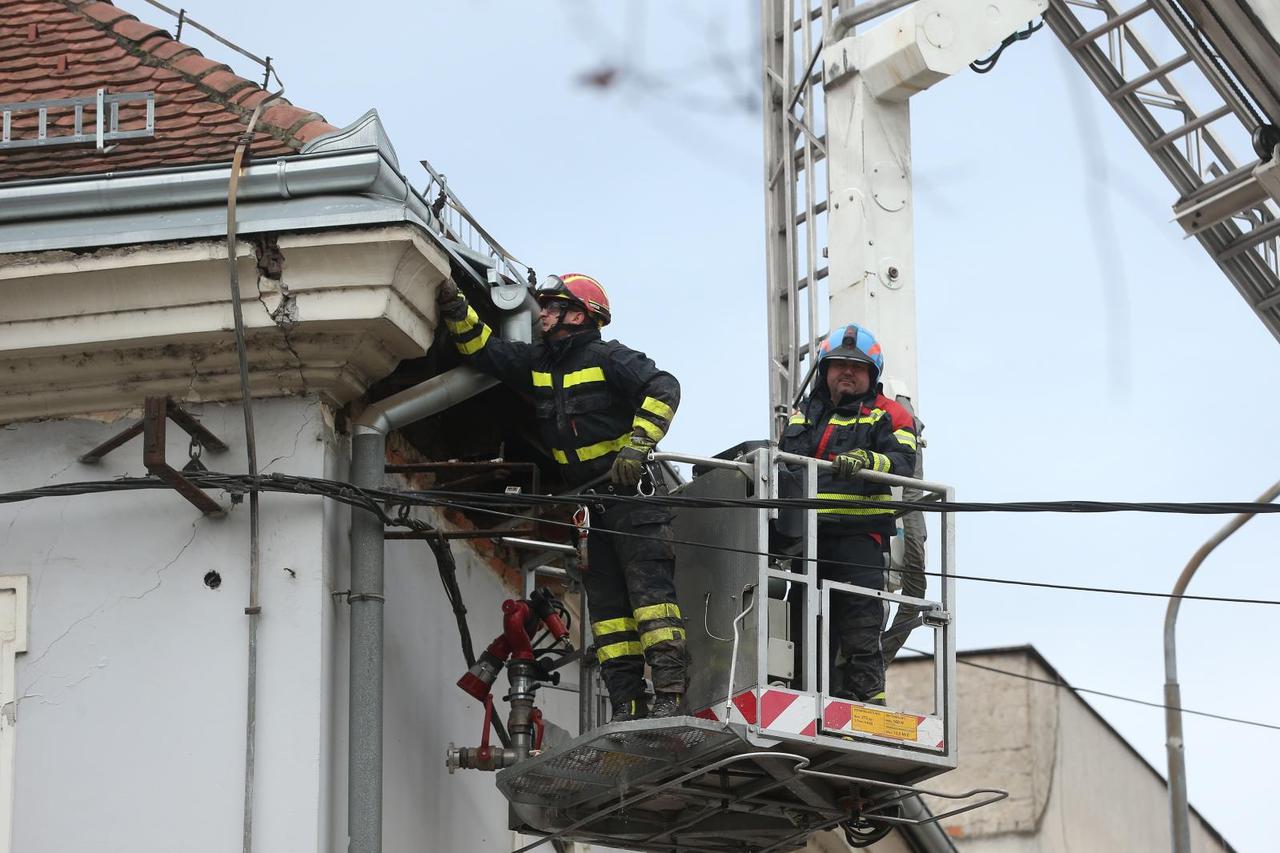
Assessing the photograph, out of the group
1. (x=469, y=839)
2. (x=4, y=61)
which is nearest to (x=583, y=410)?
(x=469, y=839)

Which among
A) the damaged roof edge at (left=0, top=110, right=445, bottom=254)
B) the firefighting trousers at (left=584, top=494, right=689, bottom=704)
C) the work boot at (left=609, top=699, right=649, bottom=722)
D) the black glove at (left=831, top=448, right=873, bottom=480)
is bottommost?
the work boot at (left=609, top=699, right=649, bottom=722)

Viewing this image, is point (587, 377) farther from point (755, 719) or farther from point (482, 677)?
point (755, 719)

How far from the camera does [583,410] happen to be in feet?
32.8

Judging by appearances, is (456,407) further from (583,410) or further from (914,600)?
(914,600)

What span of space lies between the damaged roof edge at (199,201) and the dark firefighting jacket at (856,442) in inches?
91.5

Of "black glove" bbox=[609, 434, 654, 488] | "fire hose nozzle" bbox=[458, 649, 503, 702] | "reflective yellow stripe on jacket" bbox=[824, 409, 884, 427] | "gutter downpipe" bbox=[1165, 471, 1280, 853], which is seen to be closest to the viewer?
"black glove" bbox=[609, 434, 654, 488]

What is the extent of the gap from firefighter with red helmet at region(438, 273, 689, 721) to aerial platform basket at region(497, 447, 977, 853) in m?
0.21

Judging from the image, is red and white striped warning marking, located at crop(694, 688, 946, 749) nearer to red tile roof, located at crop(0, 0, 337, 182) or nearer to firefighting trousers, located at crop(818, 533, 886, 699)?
firefighting trousers, located at crop(818, 533, 886, 699)

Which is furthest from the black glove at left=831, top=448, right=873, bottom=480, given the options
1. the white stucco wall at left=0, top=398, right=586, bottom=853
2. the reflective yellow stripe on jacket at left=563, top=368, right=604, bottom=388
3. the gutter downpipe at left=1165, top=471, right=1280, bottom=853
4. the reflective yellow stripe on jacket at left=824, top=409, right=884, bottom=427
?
the gutter downpipe at left=1165, top=471, right=1280, bottom=853

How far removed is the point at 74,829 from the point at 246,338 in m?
2.21

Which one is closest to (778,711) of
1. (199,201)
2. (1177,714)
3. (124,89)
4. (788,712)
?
(788,712)

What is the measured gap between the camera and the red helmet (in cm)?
1018

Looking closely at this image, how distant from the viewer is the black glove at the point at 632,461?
9.51 meters

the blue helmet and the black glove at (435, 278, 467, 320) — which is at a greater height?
the black glove at (435, 278, 467, 320)
